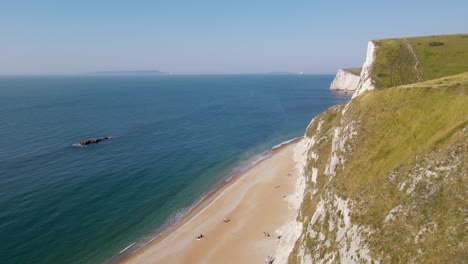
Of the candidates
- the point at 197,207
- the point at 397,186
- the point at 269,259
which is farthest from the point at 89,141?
the point at 397,186

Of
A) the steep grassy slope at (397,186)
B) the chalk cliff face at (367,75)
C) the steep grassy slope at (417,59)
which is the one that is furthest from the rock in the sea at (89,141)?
the steep grassy slope at (417,59)

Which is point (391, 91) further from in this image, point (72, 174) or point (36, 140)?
point (36, 140)

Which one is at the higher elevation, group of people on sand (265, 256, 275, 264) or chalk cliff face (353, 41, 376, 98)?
chalk cliff face (353, 41, 376, 98)

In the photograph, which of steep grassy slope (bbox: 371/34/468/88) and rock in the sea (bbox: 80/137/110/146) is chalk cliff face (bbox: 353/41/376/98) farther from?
rock in the sea (bbox: 80/137/110/146)

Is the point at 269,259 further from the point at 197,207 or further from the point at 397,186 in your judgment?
the point at 197,207

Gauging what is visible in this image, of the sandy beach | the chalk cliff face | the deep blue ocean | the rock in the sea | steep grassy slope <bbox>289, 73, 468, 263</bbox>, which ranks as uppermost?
the chalk cliff face

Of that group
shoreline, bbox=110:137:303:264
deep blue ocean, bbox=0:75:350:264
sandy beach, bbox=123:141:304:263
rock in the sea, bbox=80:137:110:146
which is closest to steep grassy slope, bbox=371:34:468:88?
shoreline, bbox=110:137:303:264

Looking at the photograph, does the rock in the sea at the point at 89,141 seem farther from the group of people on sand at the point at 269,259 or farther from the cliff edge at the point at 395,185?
the cliff edge at the point at 395,185
